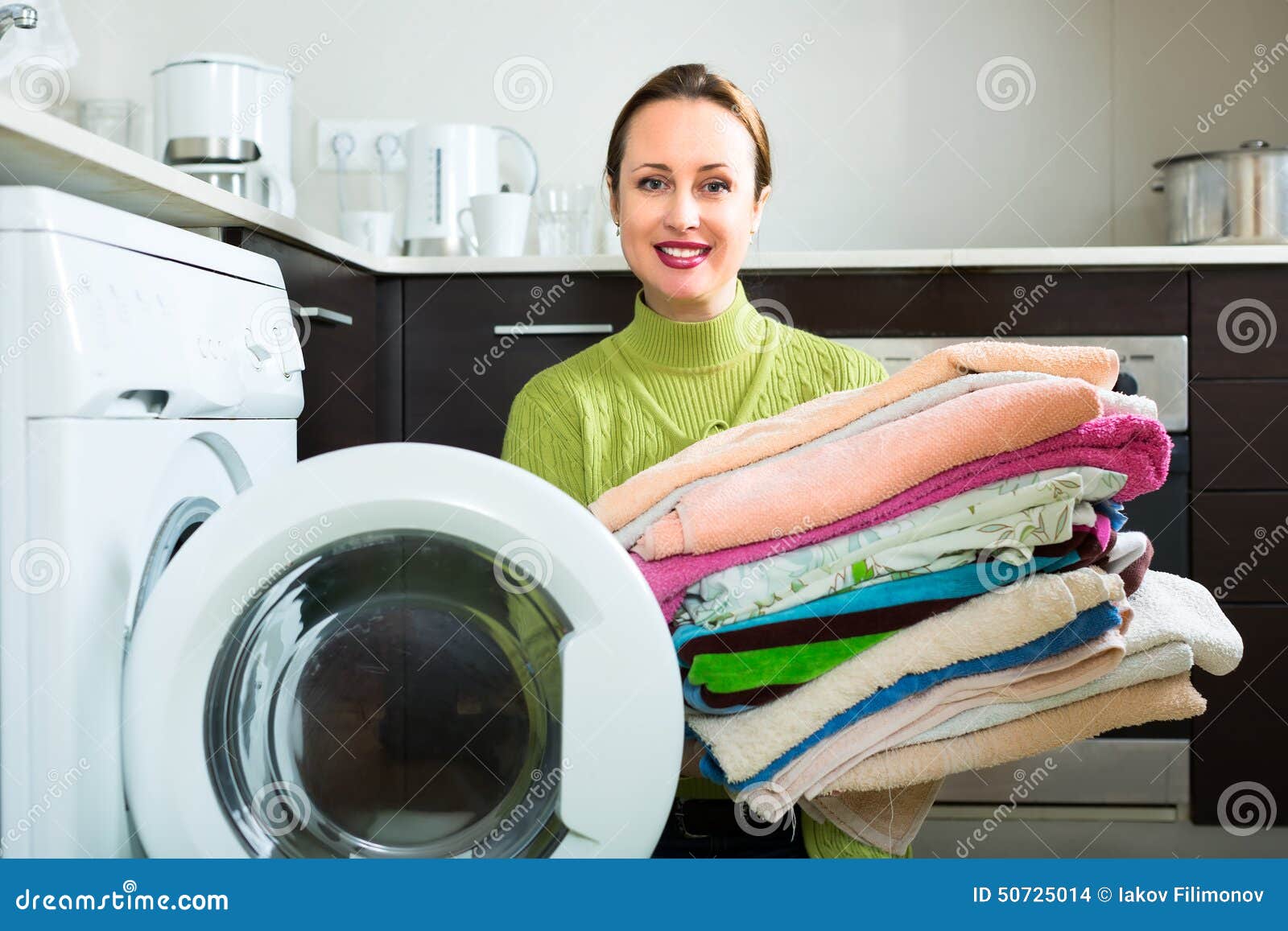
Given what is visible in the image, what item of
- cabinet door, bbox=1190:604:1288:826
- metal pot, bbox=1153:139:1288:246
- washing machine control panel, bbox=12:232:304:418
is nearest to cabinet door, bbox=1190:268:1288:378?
metal pot, bbox=1153:139:1288:246

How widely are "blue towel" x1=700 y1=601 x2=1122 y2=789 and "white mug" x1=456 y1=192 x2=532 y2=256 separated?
1.60 meters

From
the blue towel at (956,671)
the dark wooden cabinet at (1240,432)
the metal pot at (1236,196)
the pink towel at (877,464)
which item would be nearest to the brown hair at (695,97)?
the pink towel at (877,464)

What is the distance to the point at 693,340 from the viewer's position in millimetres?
1222

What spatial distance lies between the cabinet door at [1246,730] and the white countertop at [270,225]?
61cm

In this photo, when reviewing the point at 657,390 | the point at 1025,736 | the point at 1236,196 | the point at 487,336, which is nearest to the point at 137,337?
the point at 657,390

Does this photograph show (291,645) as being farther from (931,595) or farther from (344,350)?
(344,350)

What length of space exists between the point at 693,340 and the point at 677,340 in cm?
2

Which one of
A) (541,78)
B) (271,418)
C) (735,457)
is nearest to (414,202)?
(541,78)

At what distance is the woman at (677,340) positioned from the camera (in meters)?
1.15

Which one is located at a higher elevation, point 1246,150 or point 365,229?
point 1246,150

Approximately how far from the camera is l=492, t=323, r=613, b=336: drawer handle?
195 centimetres

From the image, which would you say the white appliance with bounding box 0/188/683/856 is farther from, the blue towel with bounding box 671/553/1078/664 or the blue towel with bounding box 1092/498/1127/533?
the blue towel with bounding box 1092/498/1127/533

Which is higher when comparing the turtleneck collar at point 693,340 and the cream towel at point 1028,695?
the turtleneck collar at point 693,340

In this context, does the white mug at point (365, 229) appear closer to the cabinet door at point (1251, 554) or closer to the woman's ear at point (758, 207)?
the woman's ear at point (758, 207)
